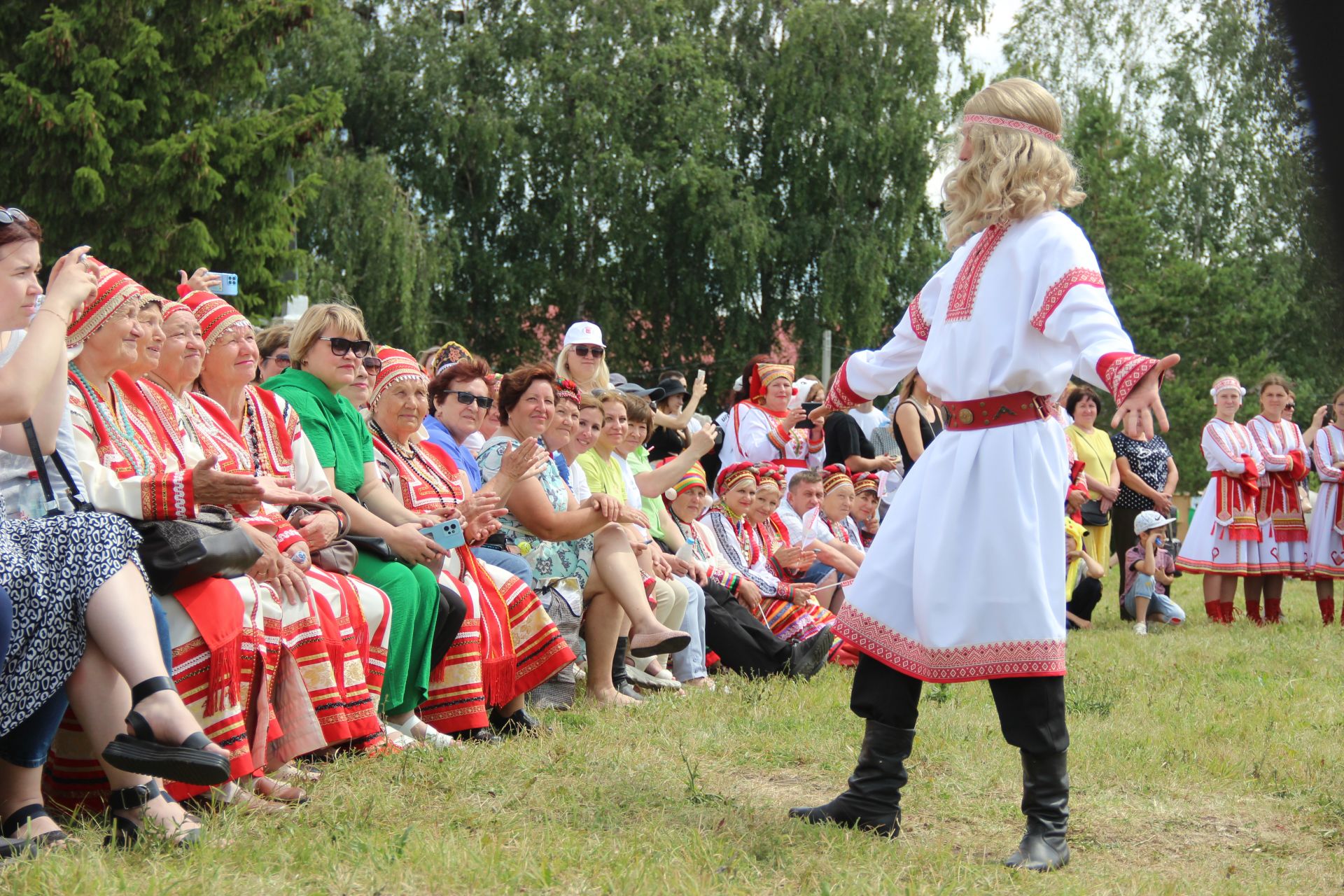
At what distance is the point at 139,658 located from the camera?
130 inches

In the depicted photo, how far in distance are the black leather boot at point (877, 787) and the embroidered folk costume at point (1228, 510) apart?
302 inches

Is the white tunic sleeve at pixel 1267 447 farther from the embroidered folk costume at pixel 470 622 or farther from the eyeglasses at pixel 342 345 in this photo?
the eyeglasses at pixel 342 345

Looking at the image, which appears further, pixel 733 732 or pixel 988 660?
pixel 733 732

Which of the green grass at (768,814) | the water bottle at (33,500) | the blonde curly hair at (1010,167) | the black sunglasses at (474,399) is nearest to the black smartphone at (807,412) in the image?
the black sunglasses at (474,399)

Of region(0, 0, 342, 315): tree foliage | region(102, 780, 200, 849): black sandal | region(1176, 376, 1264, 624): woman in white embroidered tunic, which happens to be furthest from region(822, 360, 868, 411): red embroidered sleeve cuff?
region(0, 0, 342, 315): tree foliage

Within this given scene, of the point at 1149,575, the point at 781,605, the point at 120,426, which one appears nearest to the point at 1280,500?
the point at 1149,575

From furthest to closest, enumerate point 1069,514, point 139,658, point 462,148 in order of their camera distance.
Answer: point 462,148
point 1069,514
point 139,658

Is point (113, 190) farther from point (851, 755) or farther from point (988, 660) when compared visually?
point (988, 660)

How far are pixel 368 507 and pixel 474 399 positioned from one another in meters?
1.12

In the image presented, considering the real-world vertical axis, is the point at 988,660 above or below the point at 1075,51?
below

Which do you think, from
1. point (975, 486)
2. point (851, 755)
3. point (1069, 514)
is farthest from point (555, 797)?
point (1069, 514)

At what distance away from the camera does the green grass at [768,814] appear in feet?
10.6

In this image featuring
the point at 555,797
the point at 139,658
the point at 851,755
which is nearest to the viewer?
the point at 139,658

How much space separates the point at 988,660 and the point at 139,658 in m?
2.10
